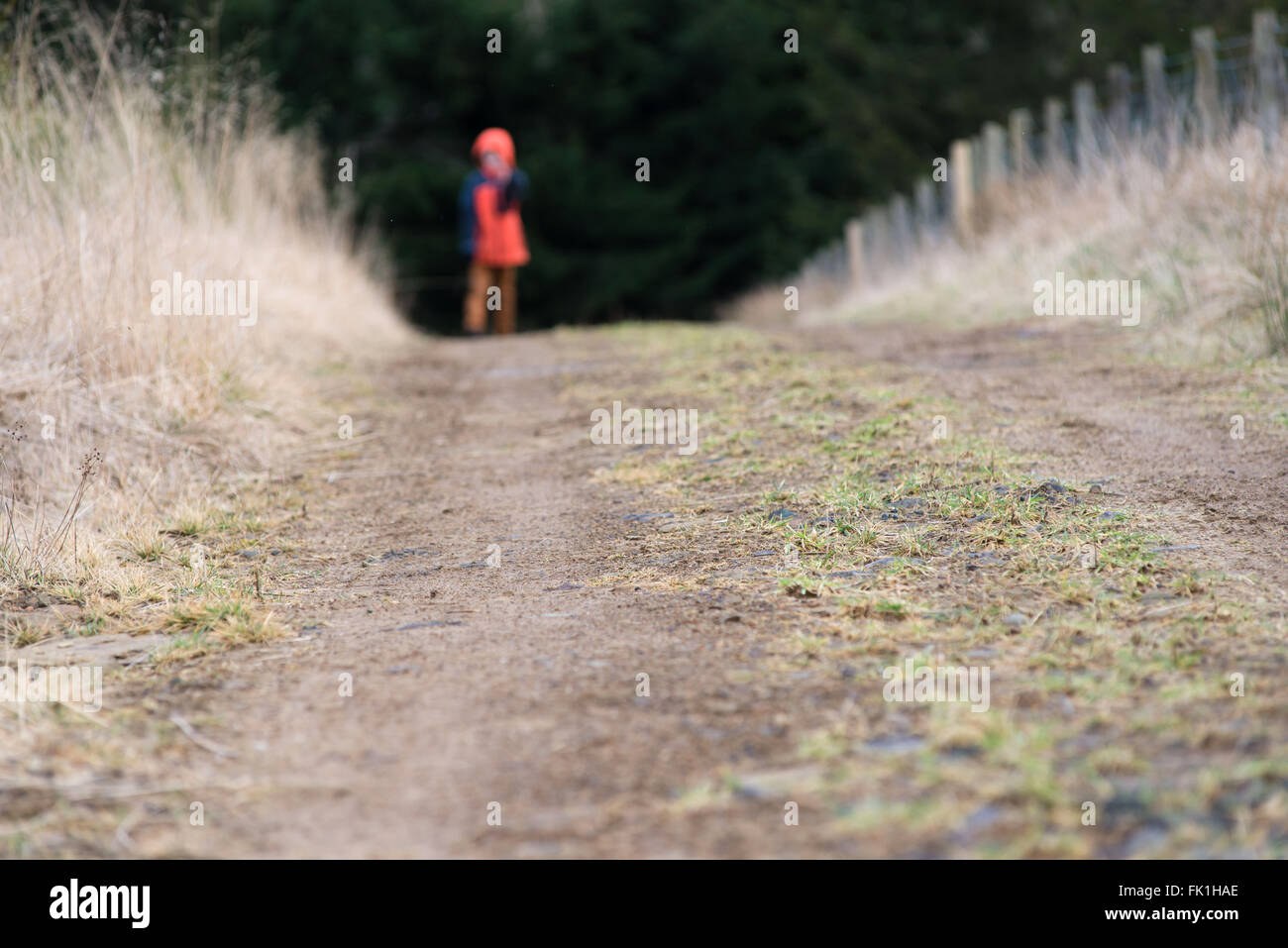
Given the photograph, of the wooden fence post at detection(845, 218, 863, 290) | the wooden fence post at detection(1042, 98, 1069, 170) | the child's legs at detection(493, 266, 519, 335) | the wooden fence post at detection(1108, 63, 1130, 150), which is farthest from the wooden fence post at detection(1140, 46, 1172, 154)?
the wooden fence post at detection(845, 218, 863, 290)

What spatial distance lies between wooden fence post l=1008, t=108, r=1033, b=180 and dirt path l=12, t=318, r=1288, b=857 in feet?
24.8

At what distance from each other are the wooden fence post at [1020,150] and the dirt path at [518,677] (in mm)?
7557

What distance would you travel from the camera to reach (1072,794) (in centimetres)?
181

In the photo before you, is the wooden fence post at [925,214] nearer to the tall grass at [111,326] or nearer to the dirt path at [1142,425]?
the dirt path at [1142,425]

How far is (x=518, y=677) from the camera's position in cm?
247

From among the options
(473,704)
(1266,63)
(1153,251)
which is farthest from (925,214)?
(473,704)

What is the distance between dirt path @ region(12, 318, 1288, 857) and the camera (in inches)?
74.3

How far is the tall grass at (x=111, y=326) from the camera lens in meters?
4.03

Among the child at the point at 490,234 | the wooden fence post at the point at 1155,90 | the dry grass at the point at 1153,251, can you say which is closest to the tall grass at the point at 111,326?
the dry grass at the point at 1153,251

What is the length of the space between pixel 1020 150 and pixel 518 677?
1085 cm

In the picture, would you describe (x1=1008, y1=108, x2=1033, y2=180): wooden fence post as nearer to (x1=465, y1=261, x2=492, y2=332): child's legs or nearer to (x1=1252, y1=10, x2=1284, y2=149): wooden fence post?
(x1=1252, y1=10, x2=1284, y2=149): wooden fence post

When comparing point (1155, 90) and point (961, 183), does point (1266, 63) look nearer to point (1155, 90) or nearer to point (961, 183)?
point (1155, 90)
